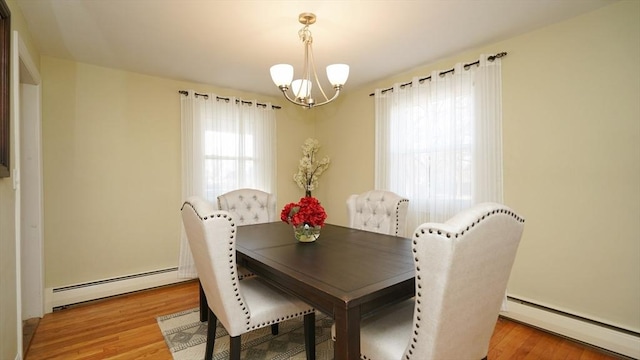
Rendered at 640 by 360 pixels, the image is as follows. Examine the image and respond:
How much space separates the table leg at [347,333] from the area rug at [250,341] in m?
1.01

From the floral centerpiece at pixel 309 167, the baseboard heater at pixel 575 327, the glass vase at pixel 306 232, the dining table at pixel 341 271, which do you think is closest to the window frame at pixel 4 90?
the dining table at pixel 341 271

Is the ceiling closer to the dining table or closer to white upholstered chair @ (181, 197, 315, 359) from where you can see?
white upholstered chair @ (181, 197, 315, 359)

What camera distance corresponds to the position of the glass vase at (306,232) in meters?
1.93

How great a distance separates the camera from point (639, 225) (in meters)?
1.92

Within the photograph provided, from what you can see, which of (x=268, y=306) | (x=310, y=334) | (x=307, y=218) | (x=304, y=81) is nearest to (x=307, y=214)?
(x=307, y=218)

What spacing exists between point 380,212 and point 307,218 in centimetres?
88

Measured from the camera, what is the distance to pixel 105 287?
3010mm

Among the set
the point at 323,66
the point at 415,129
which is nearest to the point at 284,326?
the point at 415,129

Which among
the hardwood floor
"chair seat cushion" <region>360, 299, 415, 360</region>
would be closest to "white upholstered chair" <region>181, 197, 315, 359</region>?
"chair seat cushion" <region>360, 299, 415, 360</region>

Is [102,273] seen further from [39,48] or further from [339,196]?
[339,196]

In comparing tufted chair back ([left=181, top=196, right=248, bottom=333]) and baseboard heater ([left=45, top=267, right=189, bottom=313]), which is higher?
tufted chair back ([left=181, top=196, right=248, bottom=333])

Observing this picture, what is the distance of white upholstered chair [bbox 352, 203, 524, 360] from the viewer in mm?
909

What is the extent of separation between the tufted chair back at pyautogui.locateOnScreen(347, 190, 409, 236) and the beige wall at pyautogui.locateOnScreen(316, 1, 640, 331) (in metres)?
0.94

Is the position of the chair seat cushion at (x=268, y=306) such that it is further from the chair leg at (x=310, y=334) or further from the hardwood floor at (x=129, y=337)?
the hardwood floor at (x=129, y=337)
